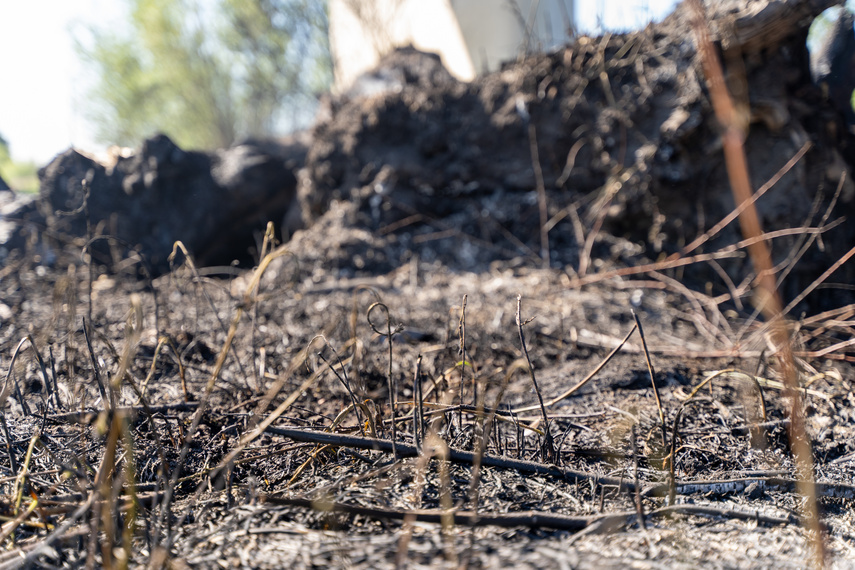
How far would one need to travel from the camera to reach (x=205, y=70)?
11.0 meters

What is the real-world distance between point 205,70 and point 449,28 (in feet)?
19.9

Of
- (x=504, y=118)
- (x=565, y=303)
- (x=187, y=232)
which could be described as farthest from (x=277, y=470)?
(x=187, y=232)

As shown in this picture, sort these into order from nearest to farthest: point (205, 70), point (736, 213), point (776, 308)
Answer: point (776, 308)
point (736, 213)
point (205, 70)

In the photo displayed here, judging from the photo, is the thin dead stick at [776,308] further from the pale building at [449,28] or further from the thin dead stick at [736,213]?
the pale building at [449,28]

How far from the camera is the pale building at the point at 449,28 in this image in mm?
7324

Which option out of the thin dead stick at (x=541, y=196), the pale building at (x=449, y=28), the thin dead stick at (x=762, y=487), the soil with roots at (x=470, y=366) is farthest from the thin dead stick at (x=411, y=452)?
the pale building at (x=449, y=28)

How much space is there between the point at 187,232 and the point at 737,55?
488 centimetres

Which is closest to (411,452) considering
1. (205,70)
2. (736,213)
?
(736,213)

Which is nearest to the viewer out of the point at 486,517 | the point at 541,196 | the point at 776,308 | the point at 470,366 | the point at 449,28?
the point at 776,308

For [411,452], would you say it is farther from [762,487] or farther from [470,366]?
[762,487]

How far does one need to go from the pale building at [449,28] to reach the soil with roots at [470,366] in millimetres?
2118

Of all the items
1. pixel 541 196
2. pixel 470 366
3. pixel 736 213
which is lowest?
pixel 470 366

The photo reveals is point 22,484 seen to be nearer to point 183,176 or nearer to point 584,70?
point 584,70

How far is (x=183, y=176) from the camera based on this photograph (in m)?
5.43
